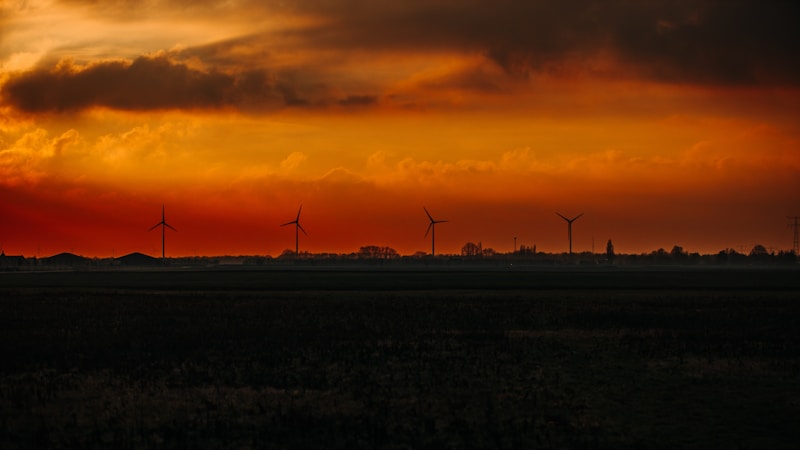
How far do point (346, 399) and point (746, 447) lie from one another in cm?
1344

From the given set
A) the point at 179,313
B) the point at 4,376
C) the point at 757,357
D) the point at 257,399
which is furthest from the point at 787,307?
the point at 4,376

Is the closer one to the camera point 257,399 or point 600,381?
point 257,399

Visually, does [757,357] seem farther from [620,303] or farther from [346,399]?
[620,303]

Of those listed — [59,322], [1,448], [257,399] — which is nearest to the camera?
[1,448]

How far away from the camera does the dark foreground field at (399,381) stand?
2466cm

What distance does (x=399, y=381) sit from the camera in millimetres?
32750

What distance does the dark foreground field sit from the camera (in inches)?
971

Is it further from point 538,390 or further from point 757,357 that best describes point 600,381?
point 757,357

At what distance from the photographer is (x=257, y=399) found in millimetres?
29250

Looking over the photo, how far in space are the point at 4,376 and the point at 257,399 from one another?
12.9 meters

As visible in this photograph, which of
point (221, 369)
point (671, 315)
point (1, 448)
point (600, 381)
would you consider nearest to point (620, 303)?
point (671, 315)

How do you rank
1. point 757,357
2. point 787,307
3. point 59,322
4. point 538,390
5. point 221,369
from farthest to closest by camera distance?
point 787,307 < point 59,322 < point 757,357 < point 221,369 < point 538,390

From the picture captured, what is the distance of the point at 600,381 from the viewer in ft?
110

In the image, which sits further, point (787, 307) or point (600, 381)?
point (787, 307)
